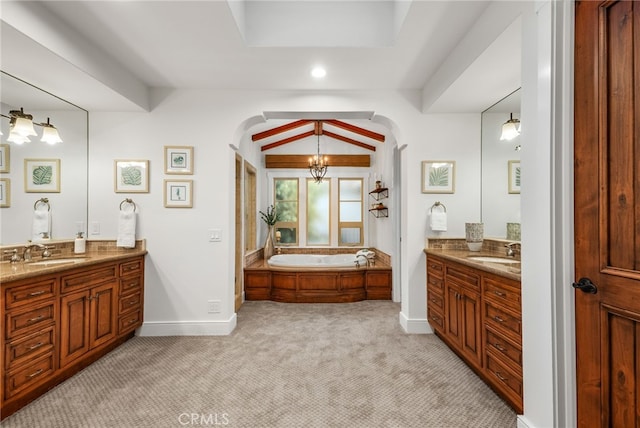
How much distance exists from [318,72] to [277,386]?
2.67 metres

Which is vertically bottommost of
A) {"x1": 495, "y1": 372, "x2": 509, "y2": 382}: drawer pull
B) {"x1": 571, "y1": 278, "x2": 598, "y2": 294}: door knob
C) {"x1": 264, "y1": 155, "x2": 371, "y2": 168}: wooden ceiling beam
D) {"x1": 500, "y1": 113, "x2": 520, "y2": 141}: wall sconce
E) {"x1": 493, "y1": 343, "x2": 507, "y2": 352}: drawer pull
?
{"x1": 495, "y1": 372, "x2": 509, "y2": 382}: drawer pull

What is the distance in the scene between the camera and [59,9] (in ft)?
6.57

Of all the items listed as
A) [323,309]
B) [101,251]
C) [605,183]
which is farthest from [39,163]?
[605,183]

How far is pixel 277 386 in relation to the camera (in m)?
2.23

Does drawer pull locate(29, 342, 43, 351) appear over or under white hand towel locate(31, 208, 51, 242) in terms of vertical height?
under

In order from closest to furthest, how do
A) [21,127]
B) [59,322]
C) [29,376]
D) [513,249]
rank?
[29,376] < [59,322] < [21,127] < [513,249]

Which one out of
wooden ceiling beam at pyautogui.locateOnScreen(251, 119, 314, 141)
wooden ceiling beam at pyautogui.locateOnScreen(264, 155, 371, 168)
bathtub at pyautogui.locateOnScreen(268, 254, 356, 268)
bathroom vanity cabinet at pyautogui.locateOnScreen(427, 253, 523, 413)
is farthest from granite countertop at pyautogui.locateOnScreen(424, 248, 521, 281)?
wooden ceiling beam at pyautogui.locateOnScreen(264, 155, 371, 168)

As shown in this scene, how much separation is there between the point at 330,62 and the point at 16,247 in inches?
117

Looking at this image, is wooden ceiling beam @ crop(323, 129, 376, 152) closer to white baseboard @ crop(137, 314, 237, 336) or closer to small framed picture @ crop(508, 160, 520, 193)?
small framed picture @ crop(508, 160, 520, 193)

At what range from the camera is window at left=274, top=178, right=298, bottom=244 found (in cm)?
631

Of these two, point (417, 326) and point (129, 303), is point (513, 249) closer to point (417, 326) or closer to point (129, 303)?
point (417, 326)

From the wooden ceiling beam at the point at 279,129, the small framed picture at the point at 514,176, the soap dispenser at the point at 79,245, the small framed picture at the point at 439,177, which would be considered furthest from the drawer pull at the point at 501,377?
the wooden ceiling beam at the point at 279,129

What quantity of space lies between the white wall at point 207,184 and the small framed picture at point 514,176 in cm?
46

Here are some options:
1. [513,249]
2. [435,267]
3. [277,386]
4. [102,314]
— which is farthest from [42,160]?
[513,249]
